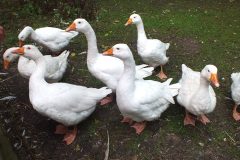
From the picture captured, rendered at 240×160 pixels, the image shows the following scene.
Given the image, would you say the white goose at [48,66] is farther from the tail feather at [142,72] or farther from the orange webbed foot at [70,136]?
the tail feather at [142,72]

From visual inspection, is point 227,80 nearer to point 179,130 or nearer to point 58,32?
point 179,130

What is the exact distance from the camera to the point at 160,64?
535cm

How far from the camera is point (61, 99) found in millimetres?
4051

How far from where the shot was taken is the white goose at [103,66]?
461cm

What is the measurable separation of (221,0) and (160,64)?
3.73 metres

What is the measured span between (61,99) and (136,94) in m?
0.94

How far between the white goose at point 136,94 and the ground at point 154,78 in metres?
0.36

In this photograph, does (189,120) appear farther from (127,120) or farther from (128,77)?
(128,77)

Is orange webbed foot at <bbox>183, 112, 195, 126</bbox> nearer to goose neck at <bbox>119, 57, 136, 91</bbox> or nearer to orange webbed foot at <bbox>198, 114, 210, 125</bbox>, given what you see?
orange webbed foot at <bbox>198, 114, 210, 125</bbox>

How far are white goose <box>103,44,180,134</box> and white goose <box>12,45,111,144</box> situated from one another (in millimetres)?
449

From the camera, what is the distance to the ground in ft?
13.8

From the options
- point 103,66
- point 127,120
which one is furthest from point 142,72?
point 127,120

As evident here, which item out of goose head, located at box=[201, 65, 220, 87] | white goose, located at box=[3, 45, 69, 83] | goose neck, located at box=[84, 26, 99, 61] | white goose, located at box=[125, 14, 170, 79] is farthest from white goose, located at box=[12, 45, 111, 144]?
goose head, located at box=[201, 65, 220, 87]

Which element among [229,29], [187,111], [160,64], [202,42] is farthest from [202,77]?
[229,29]
